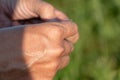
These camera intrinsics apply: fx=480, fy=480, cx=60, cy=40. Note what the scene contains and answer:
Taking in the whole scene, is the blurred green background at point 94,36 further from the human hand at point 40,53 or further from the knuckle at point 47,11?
the human hand at point 40,53

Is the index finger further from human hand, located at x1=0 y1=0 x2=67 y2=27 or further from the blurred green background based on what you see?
the blurred green background

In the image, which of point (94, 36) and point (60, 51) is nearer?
point (60, 51)

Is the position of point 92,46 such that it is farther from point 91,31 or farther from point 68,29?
point 68,29

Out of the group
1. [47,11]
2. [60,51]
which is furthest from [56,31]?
[47,11]

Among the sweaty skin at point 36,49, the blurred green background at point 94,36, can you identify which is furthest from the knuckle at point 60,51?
the blurred green background at point 94,36

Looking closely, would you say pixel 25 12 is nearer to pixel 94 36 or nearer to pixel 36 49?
pixel 36 49
